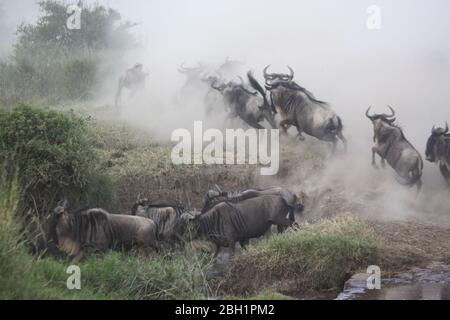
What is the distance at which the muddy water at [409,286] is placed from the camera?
22.4 ft

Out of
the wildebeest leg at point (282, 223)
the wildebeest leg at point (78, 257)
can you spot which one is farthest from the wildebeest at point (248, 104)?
the wildebeest leg at point (78, 257)

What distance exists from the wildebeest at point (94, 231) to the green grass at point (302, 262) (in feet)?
3.75

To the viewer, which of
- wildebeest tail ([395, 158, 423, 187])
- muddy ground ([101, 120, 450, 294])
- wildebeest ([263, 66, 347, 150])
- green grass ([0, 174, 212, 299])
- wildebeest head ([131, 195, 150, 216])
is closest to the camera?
green grass ([0, 174, 212, 299])

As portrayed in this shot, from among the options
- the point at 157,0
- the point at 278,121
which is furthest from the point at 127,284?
the point at 157,0

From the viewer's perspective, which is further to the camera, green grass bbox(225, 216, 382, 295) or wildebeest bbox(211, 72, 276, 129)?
wildebeest bbox(211, 72, 276, 129)

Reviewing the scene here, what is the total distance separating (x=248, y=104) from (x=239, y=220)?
14.0 feet

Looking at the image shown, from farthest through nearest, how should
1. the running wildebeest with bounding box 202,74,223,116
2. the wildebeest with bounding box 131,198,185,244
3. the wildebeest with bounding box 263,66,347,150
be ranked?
the running wildebeest with bounding box 202,74,223,116, the wildebeest with bounding box 263,66,347,150, the wildebeest with bounding box 131,198,185,244

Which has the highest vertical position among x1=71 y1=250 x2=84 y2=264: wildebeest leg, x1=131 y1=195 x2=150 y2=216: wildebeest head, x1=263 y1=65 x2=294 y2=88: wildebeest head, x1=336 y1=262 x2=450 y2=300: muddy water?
x1=263 y1=65 x2=294 y2=88: wildebeest head

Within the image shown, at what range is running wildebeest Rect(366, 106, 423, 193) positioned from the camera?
10.0 metres

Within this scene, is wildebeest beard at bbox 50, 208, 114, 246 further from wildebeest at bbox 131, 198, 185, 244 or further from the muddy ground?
the muddy ground

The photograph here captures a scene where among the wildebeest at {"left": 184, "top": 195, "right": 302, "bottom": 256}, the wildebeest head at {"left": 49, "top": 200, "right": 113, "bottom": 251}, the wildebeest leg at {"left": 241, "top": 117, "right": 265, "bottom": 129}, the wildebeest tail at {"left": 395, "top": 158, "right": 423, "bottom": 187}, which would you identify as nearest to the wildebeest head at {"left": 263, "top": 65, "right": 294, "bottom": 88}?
the wildebeest leg at {"left": 241, "top": 117, "right": 265, "bottom": 129}

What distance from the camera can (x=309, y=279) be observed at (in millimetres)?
7395

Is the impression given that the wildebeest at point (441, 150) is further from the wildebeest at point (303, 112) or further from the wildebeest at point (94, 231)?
the wildebeest at point (94, 231)

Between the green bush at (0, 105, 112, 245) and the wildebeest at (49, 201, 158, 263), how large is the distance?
54 cm
